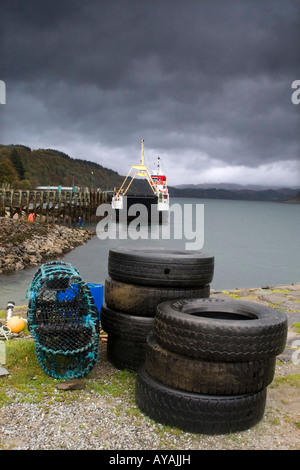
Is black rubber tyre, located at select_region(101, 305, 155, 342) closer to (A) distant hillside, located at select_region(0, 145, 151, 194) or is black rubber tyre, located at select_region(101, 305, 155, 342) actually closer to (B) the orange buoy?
(B) the orange buoy

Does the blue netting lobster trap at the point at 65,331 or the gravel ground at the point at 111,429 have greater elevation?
the blue netting lobster trap at the point at 65,331

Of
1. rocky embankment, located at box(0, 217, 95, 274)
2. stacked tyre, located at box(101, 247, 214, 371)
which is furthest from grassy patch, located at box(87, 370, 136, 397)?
rocky embankment, located at box(0, 217, 95, 274)

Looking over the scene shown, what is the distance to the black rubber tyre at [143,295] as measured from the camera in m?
4.90

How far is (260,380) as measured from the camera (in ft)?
12.7

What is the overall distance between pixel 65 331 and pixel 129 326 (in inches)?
29.7

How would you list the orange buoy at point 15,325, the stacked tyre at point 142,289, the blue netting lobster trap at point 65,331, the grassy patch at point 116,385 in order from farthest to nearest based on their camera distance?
the orange buoy at point 15,325 < the stacked tyre at point 142,289 < the blue netting lobster trap at point 65,331 < the grassy patch at point 116,385

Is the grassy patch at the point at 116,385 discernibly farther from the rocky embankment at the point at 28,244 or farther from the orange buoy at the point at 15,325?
the rocky embankment at the point at 28,244

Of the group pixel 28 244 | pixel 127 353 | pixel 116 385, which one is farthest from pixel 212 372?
pixel 28 244

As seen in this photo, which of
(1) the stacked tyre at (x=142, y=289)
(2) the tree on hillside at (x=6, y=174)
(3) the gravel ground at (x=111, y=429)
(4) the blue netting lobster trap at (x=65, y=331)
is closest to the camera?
(3) the gravel ground at (x=111, y=429)

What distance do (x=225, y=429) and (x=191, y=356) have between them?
705mm

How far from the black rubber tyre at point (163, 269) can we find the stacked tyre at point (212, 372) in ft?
3.03

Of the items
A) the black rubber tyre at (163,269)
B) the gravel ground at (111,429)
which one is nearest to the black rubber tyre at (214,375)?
the gravel ground at (111,429)
